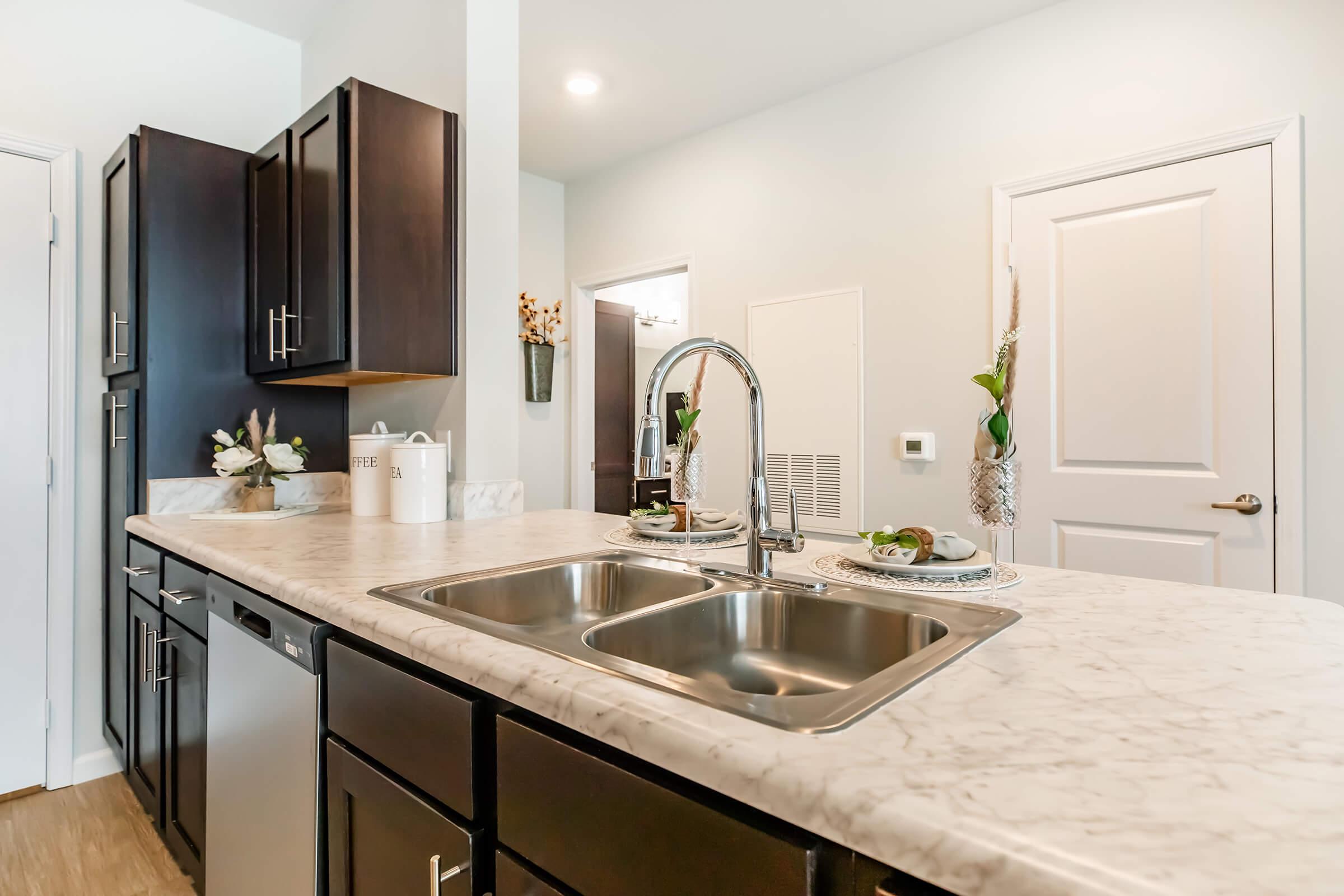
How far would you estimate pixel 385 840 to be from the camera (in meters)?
0.95

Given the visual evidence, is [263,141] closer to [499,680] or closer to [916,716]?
[499,680]

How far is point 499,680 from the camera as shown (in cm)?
73

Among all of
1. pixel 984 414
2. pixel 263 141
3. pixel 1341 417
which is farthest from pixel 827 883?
pixel 263 141

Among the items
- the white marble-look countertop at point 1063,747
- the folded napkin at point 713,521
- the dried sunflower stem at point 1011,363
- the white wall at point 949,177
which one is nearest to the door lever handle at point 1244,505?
the white wall at point 949,177

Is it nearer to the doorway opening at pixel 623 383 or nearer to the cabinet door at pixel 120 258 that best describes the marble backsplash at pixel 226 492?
the cabinet door at pixel 120 258

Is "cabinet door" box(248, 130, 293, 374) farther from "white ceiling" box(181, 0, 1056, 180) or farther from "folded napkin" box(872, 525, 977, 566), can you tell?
"folded napkin" box(872, 525, 977, 566)

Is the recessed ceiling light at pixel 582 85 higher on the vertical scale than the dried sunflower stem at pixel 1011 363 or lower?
higher

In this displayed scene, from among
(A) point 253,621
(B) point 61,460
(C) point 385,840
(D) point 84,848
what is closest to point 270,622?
(A) point 253,621

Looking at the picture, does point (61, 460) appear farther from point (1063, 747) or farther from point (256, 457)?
point (1063, 747)

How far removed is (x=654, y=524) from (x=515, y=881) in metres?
0.89

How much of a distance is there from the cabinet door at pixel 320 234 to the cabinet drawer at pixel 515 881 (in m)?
1.50

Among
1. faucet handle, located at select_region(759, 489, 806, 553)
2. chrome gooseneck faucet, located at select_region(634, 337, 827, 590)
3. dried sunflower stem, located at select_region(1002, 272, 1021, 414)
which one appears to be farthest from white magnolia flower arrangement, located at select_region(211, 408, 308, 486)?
dried sunflower stem, located at select_region(1002, 272, 1021, 414)

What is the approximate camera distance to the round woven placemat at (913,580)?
108cm

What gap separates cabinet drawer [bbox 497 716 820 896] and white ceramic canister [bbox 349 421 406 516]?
1.56 meters
